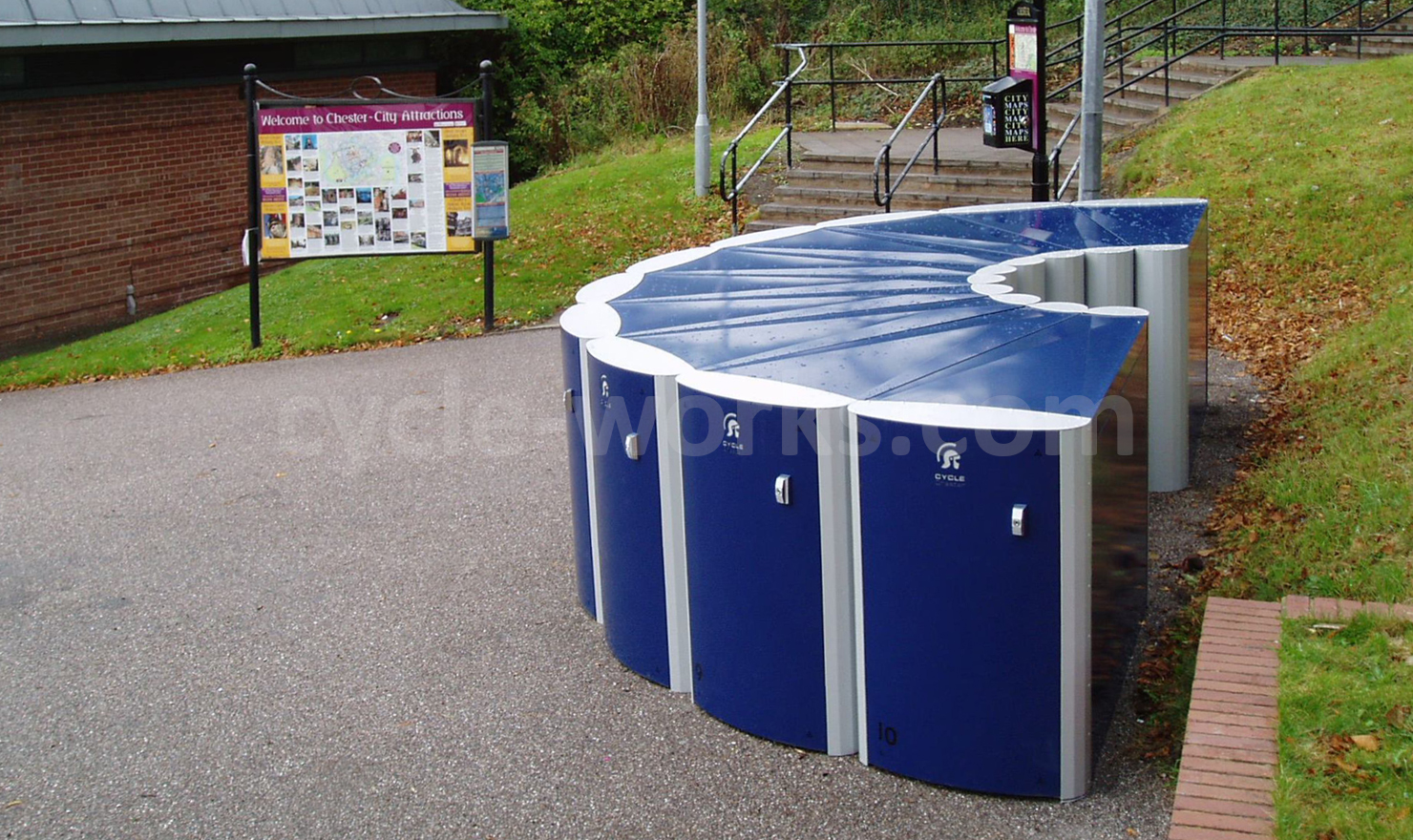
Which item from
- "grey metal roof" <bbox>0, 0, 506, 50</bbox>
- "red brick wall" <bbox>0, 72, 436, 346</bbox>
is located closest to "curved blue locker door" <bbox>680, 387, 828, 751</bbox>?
"grey metal roof" <bbox>0, 0, 506, 50</bbox>

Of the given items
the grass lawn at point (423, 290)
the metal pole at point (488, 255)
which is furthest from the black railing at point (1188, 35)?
the metal pole at point (488, 255)

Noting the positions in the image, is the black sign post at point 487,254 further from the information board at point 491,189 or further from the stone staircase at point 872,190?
the stone staircase at point 872,190

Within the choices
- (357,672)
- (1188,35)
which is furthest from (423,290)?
(1188,35)

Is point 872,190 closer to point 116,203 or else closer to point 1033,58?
point 1033,58

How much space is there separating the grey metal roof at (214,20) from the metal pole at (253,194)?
3.38 meters

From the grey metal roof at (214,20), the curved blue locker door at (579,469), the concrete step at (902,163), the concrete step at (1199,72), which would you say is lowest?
the curved blue locker door at (579,469)

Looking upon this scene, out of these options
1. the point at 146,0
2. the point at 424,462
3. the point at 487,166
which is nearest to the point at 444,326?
the point at 487,166

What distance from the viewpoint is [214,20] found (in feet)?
58.2

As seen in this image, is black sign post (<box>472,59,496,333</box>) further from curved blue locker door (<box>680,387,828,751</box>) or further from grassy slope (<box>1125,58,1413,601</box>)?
curved blue locker door (<box>680,387,828,751</box>)

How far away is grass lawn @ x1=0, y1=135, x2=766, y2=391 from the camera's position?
48.6 feet

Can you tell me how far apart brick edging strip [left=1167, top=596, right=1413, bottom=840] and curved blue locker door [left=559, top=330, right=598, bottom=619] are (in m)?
3.00

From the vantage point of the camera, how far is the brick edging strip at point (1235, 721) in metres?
4.62

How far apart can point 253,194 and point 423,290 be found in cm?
243

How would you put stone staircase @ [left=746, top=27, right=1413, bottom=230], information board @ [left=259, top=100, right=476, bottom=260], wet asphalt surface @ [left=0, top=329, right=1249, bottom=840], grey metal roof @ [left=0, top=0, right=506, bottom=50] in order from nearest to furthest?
1. wet asphalt surface @ [left=0, top=329, right=1249, bottom=840]
2. information board @ [left=259, top=100, right=476, bottom=260]
3. grey metal roof @ [left=0, top=0, right=506, bottom=50]
4. stone staircase @ [left=746, top=27, right=1413, bottom=230]
